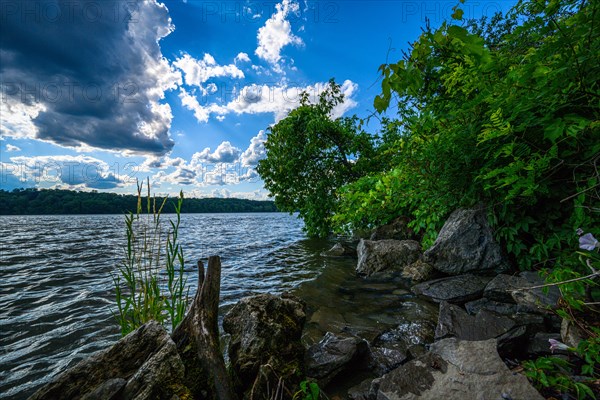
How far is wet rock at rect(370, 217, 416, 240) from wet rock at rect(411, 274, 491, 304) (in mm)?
3130

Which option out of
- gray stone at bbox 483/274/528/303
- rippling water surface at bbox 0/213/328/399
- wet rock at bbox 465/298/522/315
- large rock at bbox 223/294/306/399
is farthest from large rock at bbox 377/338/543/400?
rippling water surface at bbox 0/213/328/399

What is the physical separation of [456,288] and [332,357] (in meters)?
3.33

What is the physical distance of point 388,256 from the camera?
24.3 feet

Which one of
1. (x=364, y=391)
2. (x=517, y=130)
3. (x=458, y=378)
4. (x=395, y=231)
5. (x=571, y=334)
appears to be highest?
(x=517, y=130)

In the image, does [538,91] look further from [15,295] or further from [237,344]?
[15,295]

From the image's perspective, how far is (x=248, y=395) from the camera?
2.57 m

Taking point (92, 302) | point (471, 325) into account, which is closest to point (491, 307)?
point (471, 325)

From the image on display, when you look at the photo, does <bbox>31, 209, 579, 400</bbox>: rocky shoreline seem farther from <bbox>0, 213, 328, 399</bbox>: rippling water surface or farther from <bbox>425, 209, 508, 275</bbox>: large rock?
<bbox>0, 213, 328, 399</bbox>: rippling water surface

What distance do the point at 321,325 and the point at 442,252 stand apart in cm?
324

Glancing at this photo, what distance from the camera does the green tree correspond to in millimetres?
13852

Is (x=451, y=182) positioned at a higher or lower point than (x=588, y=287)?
higher

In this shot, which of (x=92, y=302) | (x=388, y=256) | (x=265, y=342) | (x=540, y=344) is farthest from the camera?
(x=388, y=256)

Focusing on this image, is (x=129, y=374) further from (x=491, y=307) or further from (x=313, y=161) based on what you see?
(x=313, y=161)

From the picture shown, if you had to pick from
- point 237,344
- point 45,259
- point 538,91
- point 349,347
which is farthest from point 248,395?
point 45,259
